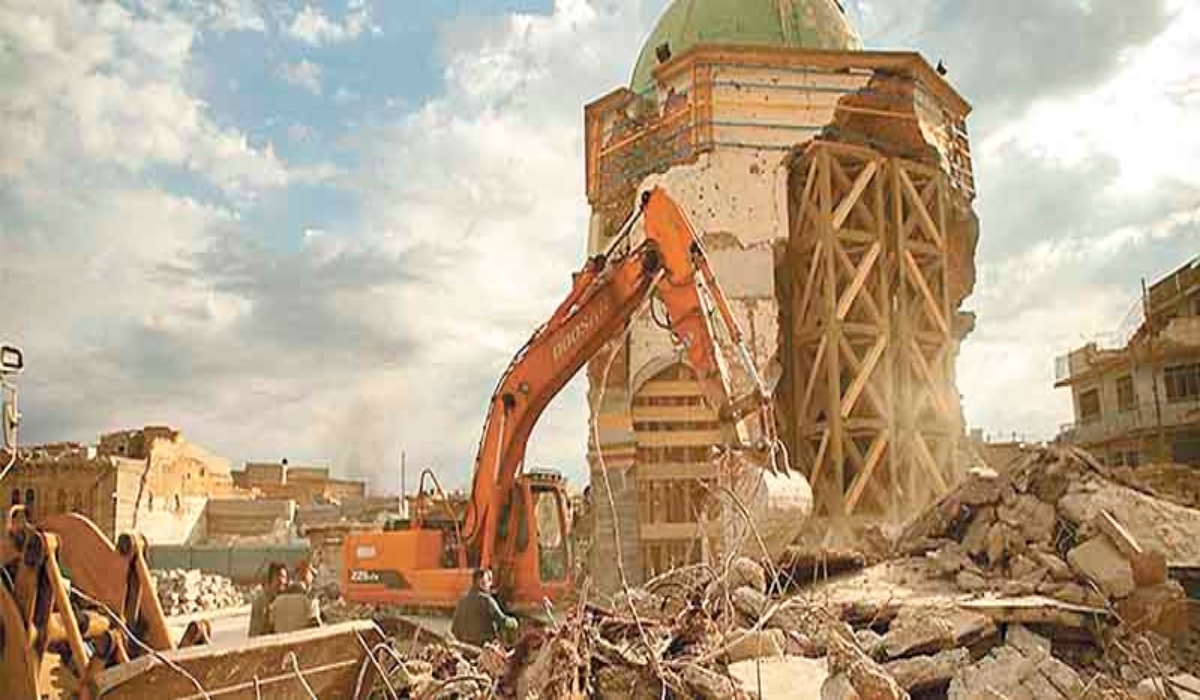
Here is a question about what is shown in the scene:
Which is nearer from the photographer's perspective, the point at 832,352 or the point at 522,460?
the point at 522,460

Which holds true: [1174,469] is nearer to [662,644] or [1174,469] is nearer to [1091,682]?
[1091,682]

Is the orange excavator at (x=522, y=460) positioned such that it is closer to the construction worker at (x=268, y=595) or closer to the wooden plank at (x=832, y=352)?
the construction worker at (x=268, y=595)

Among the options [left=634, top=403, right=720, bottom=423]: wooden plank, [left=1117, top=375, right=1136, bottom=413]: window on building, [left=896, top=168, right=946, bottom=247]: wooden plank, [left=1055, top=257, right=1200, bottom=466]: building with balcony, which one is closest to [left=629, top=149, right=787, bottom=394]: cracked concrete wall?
[left=634, top=403, right=720, bottom=423]: wooden plank

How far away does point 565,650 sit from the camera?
5.23m

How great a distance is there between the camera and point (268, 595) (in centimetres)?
693

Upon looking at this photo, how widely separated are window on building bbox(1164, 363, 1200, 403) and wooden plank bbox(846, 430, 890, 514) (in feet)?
75.9

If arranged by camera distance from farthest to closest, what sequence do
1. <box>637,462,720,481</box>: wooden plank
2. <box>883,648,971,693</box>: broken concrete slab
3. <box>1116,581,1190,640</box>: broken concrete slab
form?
<box>637,462,720,481</box>: wooden plank → <box>1116,581,1190,640</box>: broken concrete slab → <box>883,648,971,693</box>: broken concrete slab

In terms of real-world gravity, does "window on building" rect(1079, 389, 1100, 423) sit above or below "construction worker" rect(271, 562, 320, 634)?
above

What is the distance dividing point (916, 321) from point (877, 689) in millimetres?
12004

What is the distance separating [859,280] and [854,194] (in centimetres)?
140

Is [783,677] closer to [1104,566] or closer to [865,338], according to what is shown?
[1104,566]

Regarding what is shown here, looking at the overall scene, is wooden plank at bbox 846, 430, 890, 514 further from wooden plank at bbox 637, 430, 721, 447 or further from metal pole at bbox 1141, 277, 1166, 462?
metal pole at bbox 1141, 277, 1166, 462

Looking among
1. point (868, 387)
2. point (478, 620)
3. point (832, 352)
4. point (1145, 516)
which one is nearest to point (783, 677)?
point (478, 620)

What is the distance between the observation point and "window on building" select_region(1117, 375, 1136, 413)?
35.6 metres
